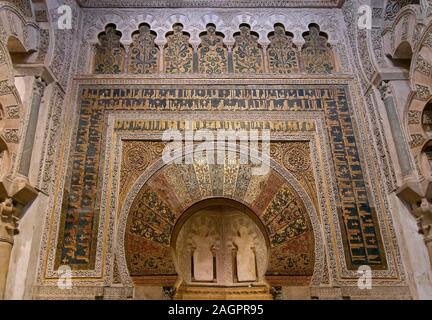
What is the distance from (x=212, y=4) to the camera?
18.9ft

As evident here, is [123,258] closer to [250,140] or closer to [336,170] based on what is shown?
[250,140]

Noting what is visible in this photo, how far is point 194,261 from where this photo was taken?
620 centimetres

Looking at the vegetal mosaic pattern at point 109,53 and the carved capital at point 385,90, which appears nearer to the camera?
the carved capital at point 385,90

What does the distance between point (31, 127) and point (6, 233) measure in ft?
3.97

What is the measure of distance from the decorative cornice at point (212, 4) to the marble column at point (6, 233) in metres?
3.39

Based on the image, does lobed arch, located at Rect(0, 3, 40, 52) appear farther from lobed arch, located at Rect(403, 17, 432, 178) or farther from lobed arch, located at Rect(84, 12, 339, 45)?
lobed arch, located at Rect(403, 17, 432, 178)

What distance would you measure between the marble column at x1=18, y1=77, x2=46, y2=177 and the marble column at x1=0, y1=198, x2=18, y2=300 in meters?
0.40

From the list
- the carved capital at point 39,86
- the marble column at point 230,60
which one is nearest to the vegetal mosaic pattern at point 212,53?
the marble column at point 230,60

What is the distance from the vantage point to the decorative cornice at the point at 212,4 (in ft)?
18.8

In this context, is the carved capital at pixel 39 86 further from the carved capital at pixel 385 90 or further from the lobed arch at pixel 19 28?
the carved capital at pixel 385 90

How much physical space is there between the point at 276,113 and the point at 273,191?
1093mm

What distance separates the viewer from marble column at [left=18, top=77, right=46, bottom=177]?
407 centimetres

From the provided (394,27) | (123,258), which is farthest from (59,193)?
(394,27)
